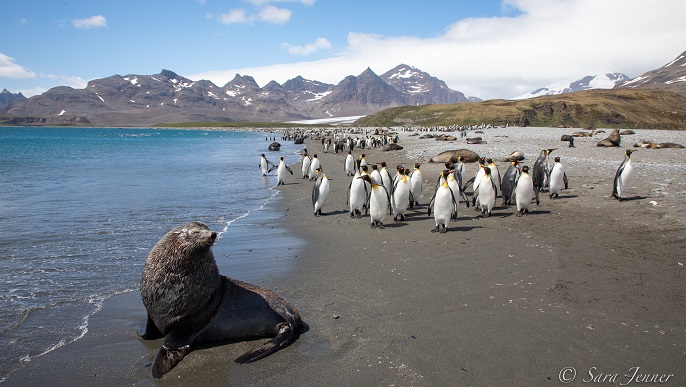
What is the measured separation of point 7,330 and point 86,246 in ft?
14.2

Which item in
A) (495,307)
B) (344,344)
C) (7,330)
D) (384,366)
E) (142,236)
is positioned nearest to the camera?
(384,366)

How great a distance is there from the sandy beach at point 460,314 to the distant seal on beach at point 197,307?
177mm

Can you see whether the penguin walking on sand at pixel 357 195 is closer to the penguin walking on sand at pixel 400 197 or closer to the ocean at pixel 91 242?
the penguin walking on sand at pixel 400 197

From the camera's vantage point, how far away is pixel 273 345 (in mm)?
5172

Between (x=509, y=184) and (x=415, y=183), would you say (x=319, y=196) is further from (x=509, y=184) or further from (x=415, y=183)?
(x=509, y=184)

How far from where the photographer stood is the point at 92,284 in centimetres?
738

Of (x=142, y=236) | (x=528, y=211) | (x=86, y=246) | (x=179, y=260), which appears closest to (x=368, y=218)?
(x=528, y=211)

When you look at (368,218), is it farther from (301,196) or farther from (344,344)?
Result: (344,344)

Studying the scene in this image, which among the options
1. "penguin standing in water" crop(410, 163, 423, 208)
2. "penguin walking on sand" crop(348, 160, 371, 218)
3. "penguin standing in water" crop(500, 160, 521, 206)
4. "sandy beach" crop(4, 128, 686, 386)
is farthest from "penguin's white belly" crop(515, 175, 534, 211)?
"penguin walking on sand" crop(348, 160, 371, 218)

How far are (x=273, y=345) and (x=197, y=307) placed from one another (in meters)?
1.04

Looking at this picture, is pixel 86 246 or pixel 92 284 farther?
pixel 86 246

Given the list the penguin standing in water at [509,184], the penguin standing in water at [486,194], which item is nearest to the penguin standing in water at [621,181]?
the penguin standing in water at [509,184]

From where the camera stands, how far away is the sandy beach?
4621 mm

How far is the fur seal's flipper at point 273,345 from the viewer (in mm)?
5023
